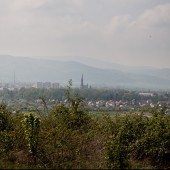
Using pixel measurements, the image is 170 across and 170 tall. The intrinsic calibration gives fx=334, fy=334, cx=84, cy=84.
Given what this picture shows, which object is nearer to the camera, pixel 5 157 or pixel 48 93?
pixel 5 157

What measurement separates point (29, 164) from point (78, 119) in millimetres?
4174

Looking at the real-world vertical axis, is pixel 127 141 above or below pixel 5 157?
above

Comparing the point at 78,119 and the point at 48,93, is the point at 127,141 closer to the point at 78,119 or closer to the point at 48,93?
the point at 78,119

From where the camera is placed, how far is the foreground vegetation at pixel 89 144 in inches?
359

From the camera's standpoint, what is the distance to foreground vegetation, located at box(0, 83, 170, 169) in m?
9.12

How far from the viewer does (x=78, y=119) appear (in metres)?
13.3

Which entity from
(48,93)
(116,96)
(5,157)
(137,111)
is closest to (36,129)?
(5,157)

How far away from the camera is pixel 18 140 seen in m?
10.5

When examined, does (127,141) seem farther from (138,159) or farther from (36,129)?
(36,129)

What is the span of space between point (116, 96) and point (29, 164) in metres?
84.0

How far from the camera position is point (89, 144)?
10820 millimetres

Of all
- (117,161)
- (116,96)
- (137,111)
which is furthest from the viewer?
(116,96)

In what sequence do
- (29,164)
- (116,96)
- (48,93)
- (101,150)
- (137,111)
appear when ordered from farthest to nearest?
(116,96), (48,93), (137,111), (101,150), (29,164)

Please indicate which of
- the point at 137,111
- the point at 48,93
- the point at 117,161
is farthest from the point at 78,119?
the point at 48,93
